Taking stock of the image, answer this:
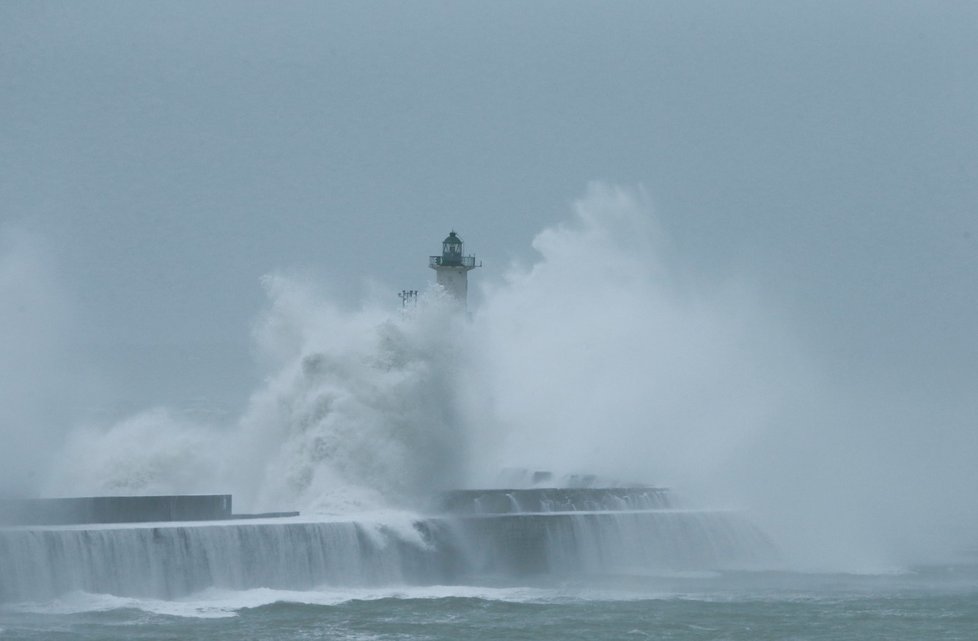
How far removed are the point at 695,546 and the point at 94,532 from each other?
10723 mm

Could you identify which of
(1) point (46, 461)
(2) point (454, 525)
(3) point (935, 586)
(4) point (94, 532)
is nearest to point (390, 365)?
(2) point (454, 525)

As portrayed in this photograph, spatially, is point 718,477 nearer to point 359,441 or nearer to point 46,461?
point 359,441

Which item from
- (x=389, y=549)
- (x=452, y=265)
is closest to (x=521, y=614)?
(x=389, y=549)

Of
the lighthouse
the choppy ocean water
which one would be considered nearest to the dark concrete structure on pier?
the choppy ocean water

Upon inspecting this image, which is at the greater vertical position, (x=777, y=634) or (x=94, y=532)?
(x=94, y=532)

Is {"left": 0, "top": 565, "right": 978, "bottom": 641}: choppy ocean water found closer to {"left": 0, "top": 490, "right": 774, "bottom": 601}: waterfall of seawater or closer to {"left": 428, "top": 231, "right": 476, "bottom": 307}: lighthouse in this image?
{"left": 0, "top": 490, "right": 774, "bottom": 601}: waterfall of seawater

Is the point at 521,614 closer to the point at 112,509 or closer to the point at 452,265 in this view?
the point at 112,509

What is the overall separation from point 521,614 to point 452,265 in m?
13.4

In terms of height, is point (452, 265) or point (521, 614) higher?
point (452, 265)

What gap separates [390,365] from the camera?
2420 cm

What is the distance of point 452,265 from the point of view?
99.3 feet

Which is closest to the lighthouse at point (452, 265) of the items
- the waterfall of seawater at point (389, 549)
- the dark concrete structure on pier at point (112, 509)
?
the waterfall of seawater at point (389, 549)

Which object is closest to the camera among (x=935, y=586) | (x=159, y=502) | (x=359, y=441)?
(x=159, y=502)

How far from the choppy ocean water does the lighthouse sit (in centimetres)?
1033
